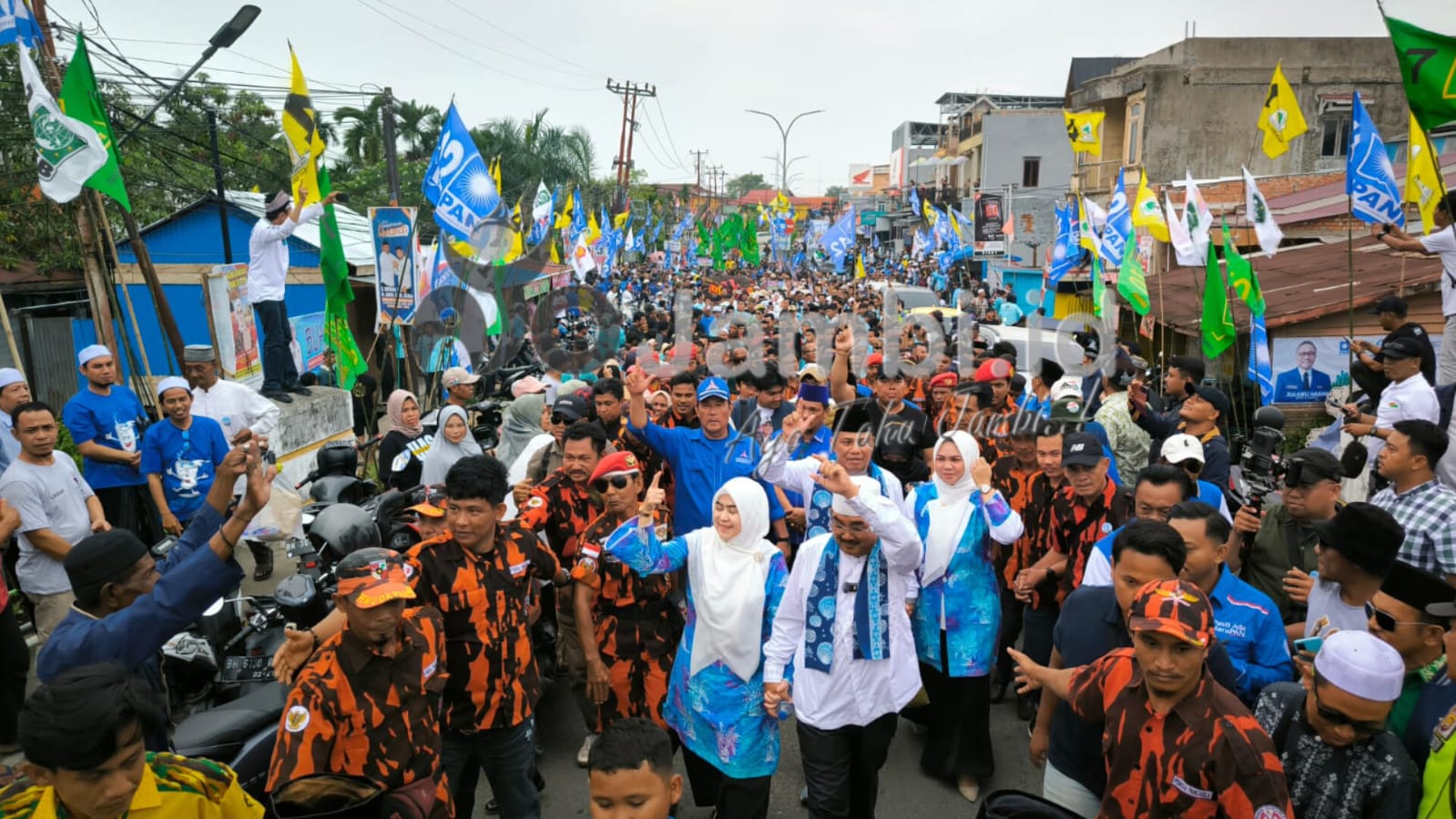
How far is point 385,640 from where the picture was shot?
2736 mm

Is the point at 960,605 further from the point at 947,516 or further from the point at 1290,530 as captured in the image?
the point at 1290,530

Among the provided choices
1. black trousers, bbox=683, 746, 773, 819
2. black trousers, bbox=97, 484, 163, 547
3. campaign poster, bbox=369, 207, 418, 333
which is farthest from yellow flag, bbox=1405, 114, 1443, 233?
black trousers, bbox=97, 484, 163, 547

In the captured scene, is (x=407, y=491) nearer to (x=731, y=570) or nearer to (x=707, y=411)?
(x=707, y=411)

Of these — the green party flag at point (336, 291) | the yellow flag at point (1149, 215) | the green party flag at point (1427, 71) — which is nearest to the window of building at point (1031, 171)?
the yellow flag at point (1149, 215)

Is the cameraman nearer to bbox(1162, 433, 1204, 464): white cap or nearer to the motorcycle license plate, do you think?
bbox(1162, 433, 1204, 464): white cap

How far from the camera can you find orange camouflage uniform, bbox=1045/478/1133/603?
430cm

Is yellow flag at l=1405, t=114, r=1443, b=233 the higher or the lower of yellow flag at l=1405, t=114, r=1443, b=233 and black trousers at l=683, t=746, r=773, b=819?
the higher

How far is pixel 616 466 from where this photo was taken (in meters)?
3.98

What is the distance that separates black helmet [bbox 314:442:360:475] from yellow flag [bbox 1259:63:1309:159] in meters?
9.58

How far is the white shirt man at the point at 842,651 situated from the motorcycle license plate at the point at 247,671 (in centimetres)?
228

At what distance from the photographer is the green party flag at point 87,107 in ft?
20.2

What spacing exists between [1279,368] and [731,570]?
9.83 metres

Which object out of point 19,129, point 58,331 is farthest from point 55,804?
point 19,129

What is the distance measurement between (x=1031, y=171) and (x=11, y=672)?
45760 millimetres
